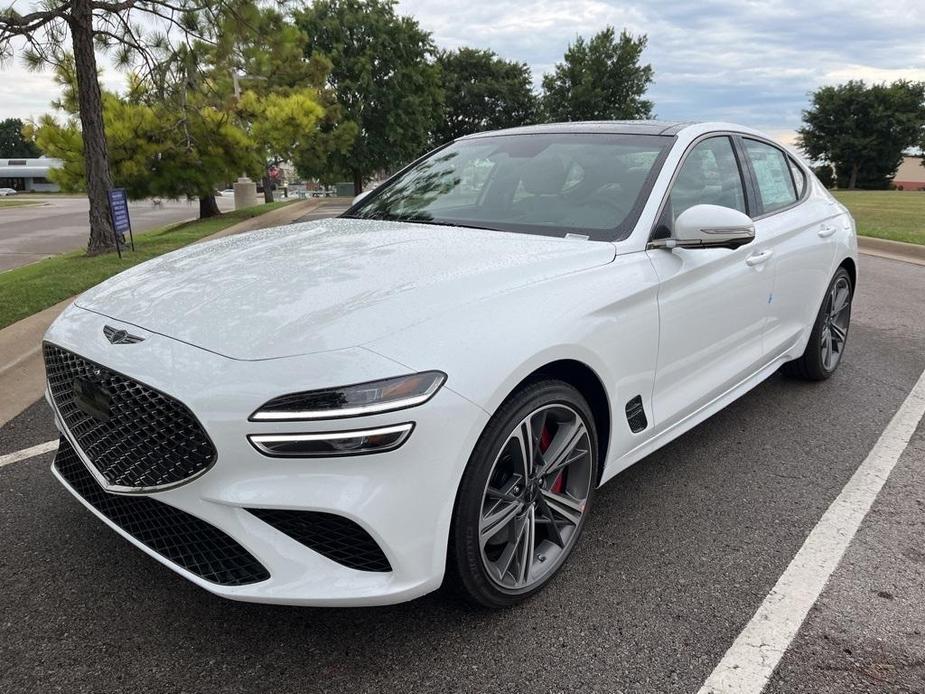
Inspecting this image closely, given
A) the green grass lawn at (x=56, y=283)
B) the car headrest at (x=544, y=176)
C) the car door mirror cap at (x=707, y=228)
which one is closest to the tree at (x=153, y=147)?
the green grass lawn at (x=56, y=283)

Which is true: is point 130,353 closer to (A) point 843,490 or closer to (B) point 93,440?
(B) point 93,440

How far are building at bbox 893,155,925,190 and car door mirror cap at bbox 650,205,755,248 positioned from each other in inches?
2996

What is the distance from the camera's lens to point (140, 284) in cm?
269

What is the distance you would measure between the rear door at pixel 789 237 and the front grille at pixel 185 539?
9.56ft

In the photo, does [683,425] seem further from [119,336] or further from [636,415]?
[119,336]

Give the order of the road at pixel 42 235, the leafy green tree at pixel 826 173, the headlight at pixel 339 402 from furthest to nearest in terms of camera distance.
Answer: the leafy green tree at pixel 826 173, the road at pixel 42 235, the headlight at pixel 339 402

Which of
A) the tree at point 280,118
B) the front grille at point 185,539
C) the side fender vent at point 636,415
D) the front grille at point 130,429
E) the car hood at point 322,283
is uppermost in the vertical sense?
the tree at point 280,118

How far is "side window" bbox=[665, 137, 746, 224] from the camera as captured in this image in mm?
3154

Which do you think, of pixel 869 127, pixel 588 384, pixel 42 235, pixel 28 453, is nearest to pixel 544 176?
pixel 588 384

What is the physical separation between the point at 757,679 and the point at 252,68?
13381 mm

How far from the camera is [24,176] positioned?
320 feet

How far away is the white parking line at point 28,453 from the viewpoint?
11.7 feet

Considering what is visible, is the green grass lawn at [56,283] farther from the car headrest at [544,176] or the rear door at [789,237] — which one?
the rear door at [789,237]

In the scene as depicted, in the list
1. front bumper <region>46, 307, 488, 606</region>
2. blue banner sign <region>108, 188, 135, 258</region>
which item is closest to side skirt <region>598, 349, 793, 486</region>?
front bumper <region>46, 307, 488, 606</region>
